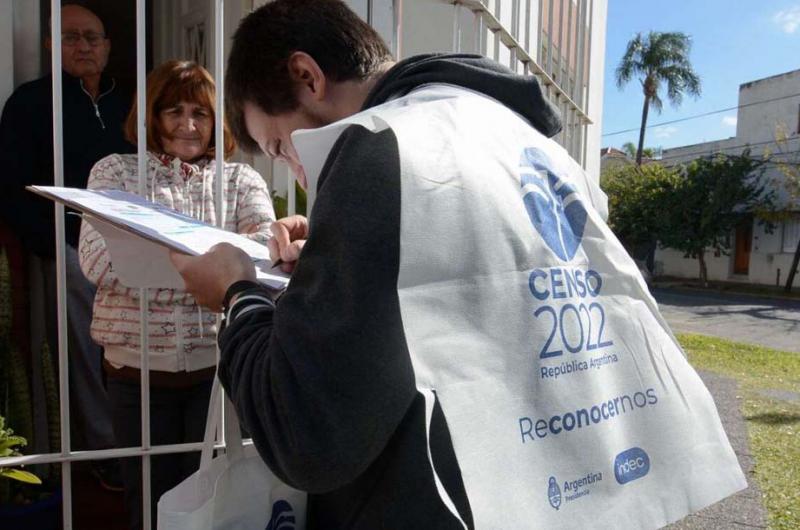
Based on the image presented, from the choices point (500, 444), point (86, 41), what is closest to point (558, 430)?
point (500, 444)

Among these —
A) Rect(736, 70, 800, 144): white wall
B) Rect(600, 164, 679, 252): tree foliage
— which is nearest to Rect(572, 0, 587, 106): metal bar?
Rect(600, 164, 679, 252): tree foliage

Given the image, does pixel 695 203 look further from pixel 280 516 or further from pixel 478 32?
pixel 280 516

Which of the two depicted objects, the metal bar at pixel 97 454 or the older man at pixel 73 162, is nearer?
the metal bar at pixel 97 454

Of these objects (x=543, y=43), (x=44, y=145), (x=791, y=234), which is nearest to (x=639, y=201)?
(x=791, y=234)

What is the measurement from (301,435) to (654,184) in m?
29.1

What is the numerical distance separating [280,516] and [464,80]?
74 centimetres

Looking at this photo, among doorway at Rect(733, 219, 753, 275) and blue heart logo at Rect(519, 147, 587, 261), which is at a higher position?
blue heart logo at Rect(519, 147, 587, 261)

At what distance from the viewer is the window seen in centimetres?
2469

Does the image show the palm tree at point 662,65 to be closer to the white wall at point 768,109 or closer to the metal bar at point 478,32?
the white wall at point 768,109

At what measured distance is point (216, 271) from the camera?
40.9 inches

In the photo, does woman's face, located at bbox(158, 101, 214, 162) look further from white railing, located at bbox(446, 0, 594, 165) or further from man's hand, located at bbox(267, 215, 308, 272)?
white railing, located at bbox(446, 0, 594, 165)

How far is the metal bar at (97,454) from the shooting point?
1.68 m

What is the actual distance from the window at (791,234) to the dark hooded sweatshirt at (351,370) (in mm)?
27771

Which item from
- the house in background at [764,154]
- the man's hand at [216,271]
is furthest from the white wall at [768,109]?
the man's hand at [216,271]
